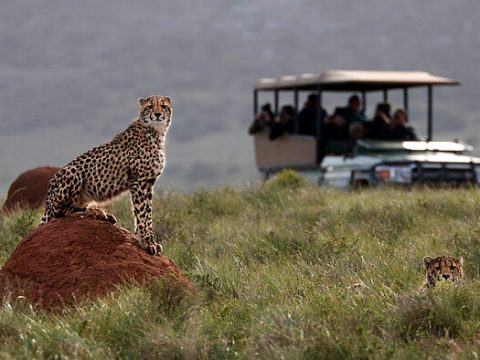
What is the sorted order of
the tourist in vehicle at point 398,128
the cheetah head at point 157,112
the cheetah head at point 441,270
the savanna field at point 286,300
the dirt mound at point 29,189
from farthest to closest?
1. the tourist in vehicle at point 398,128
2. the dirt mound at point 29,189
3. the cheetah head at point 157,112
4. the cheetah head at point 441,270
5. the savanna field at point 286,300

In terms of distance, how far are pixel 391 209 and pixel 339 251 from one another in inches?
131

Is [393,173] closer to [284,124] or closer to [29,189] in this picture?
[284,124]

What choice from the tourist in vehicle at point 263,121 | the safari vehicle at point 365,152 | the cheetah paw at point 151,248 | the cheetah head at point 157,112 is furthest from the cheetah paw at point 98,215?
the tourist in vehicle at point 263,121

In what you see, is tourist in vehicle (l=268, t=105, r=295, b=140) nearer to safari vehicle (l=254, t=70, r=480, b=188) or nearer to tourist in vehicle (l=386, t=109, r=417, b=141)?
safari vehicle (l=254, t=70, r=480, b=188)

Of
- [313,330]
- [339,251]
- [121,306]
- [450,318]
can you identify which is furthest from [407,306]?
[339,251]

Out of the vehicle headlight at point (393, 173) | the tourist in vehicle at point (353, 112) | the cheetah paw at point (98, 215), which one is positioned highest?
the cheetah paw at point (98, 215)

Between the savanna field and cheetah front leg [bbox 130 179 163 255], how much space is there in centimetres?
58

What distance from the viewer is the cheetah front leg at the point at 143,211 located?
830 cm

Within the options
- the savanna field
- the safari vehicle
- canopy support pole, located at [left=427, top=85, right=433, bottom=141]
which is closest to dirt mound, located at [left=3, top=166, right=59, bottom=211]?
the savanna field

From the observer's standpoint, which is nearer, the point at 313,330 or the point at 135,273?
the point at 313,330

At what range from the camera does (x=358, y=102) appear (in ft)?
67.5

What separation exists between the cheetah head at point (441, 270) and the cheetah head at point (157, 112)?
224 centimetres

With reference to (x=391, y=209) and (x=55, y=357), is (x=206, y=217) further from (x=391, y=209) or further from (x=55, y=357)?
(x=55, y=357)

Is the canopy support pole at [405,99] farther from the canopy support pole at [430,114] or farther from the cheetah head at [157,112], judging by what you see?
the cheetah head at [157,112]
